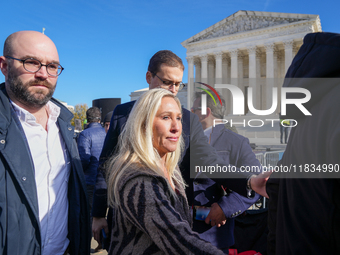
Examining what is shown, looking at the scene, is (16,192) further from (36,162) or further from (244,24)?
(244,24)

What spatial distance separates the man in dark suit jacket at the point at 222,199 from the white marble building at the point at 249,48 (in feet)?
102

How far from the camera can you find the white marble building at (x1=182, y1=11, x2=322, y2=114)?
31.6 m

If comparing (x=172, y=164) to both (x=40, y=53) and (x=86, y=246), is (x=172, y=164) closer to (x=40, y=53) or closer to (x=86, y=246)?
(x=86, y=246)

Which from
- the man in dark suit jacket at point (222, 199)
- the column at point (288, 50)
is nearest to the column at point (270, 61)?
the column at point (288, 50)

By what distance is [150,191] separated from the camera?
1262mm

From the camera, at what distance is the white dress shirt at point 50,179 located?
1896 mm

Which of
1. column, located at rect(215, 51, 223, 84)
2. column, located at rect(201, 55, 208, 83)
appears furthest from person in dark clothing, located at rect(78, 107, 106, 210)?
column, located at rect(201, 55, 208, 83)

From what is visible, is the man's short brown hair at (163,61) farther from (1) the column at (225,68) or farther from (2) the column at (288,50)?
(1) the column at (225,68)

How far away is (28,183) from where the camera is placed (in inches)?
66.9

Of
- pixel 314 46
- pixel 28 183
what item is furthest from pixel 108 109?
pixel 314 46

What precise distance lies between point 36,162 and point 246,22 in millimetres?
37382

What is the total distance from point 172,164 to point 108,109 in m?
6.27

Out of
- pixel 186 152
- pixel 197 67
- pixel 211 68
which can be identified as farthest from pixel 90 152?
pixel 197 67

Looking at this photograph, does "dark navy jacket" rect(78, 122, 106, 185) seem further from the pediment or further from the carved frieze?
the carved frieze
